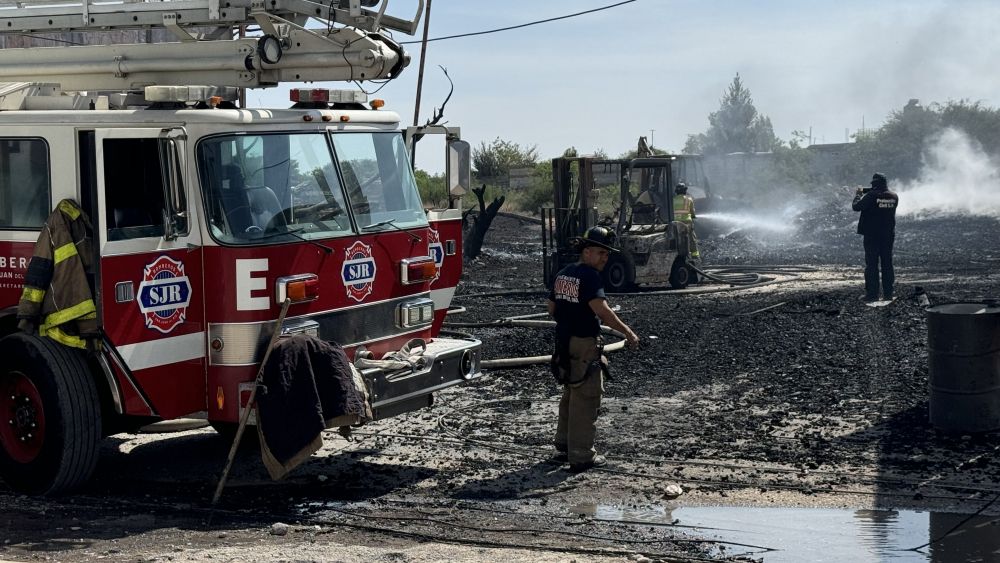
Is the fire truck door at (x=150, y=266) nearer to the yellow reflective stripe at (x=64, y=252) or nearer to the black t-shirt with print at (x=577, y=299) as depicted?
the yellow reflective stripe at (x=64, y=252)

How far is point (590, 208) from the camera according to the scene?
19.0 meters

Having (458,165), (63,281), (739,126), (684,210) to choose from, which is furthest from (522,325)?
(739,126)

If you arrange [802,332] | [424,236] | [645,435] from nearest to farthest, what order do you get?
[424,236]
[645,435]
[802,332]

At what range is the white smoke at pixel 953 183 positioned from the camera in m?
40.0

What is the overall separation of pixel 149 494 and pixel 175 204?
6.56 ft

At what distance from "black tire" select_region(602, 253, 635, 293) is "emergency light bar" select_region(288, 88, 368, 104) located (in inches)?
449

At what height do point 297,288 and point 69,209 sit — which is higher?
point 69,209

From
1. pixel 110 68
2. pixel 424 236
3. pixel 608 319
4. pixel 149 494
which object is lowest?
pixel 149 494

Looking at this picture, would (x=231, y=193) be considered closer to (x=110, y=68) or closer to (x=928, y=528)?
(x=110, y=68)

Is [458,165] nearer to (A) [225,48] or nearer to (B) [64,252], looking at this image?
(A) [225,48]

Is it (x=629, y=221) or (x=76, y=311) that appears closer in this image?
(x=76, y=311)

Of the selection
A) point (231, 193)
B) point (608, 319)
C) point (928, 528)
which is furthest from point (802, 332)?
point (231, 193)

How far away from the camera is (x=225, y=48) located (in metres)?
8.12

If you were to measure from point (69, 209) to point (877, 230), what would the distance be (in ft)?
40.8
